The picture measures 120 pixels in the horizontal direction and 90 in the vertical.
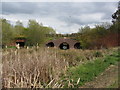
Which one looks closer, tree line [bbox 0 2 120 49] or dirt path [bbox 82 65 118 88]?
dirt path [bbox 82 65 118 88]

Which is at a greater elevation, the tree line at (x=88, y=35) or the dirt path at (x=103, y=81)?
the tree line at (x=88, y=35)

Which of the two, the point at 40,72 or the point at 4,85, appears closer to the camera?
the point at 4,85

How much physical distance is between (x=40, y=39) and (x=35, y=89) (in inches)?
860

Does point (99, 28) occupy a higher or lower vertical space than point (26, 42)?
higher

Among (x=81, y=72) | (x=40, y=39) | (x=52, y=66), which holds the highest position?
(x=40, y=39)

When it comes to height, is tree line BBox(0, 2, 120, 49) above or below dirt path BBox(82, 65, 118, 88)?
above

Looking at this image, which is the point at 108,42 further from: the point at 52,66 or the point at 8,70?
the point at 8,70

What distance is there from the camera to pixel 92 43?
2095cm

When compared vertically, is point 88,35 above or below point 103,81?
above

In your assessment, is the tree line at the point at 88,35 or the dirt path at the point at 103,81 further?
the tree line at the point at 88,35

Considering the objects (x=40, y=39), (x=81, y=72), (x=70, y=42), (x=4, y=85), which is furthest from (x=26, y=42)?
(x=4, y=85)

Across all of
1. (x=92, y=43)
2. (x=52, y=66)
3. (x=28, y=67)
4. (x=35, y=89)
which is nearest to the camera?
(x=35, y=89)

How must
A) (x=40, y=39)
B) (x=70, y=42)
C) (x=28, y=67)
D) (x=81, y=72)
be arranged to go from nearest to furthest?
(x=28, y=67)
(x=81, y=72)
(x=40, y=39)
(x=70, y=42)

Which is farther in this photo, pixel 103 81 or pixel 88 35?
pixel 88 35
